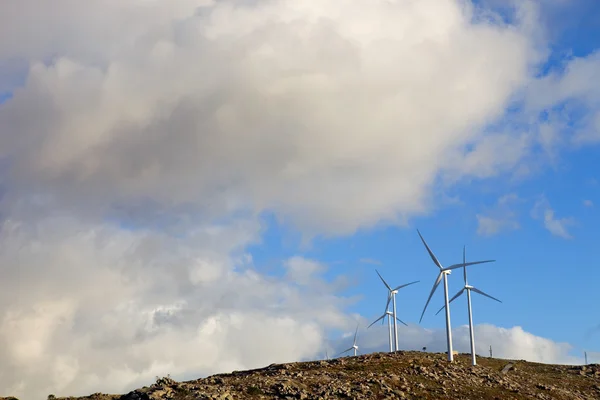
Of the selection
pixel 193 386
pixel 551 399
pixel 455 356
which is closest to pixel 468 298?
pixel 455 356

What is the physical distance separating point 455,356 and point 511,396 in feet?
161

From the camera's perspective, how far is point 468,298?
170375mm

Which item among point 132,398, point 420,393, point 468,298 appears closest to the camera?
point 132,398

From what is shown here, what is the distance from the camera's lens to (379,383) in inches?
4845

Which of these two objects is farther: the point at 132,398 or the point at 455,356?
the point at 455,356

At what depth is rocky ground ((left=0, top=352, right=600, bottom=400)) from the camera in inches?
4360

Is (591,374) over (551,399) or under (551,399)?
over

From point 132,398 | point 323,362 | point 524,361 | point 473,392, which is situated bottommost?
point 132,398

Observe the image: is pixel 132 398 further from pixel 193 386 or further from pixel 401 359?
pixel 401 359

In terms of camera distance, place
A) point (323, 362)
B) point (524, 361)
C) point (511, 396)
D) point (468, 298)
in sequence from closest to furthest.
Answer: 1. point (511, 396)
2. point (323, 362)
3. point (468, 298)
4. point (524, 361)

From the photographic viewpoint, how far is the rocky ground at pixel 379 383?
110750mm

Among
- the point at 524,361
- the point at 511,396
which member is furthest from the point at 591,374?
the point at 511,396

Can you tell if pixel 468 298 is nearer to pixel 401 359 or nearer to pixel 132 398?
pixel 401 359

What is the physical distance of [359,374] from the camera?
13025cm
